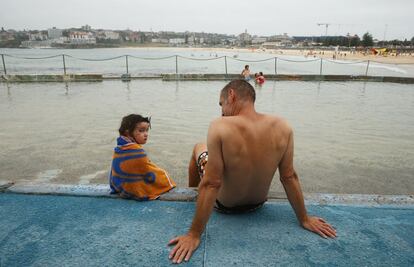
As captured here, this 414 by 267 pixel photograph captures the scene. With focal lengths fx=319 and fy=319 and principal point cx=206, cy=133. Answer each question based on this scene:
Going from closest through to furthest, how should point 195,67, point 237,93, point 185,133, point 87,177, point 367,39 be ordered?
point 237,93
point 87,177
point 185,133
point 195,67
point 367,39

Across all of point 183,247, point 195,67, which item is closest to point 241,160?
point 183,247

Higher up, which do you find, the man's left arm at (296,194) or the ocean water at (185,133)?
the man's left arm at (296,194)

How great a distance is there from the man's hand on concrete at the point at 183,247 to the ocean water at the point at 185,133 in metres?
2.27

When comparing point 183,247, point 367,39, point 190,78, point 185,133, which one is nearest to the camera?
point 183,247

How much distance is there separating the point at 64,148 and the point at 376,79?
18701 millimetres

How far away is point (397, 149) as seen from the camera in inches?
253

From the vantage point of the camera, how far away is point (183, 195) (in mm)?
3174

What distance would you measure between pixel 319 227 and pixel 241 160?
0.89 meters

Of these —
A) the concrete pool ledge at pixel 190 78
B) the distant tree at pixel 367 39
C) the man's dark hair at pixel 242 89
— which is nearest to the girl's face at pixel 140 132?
the man's dark hair at pixel 242 89

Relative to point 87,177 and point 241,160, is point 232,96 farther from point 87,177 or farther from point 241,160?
point 87,177

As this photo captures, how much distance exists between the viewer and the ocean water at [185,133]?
5000 millimetres

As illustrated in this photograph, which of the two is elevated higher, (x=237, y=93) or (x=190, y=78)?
(x=237, y=93)

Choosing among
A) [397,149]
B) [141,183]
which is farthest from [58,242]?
[397,149]

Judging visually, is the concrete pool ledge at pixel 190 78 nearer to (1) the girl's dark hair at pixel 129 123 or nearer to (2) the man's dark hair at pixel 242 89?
(1) the girl's dark hair at pixel 129 123
